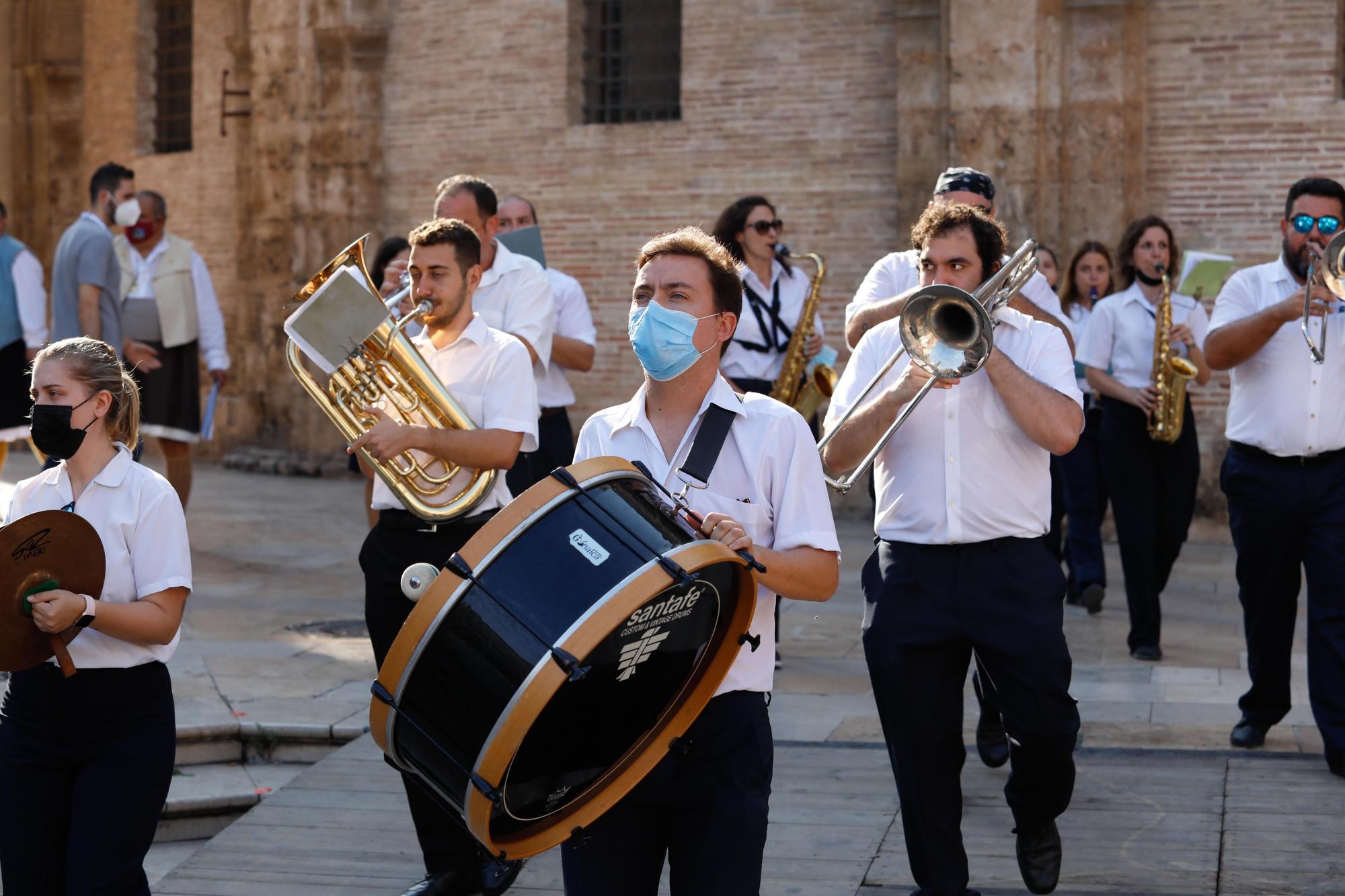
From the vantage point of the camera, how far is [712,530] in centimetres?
299

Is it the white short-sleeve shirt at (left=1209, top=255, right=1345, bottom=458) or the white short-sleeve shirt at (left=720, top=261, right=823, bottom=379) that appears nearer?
the white short-sleeve shirt at (left=1209, top=255, right=1345, bottom=458)

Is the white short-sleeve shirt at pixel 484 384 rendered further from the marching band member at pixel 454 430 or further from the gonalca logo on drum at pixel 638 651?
the gonalca logo on drum at pixel 638 651

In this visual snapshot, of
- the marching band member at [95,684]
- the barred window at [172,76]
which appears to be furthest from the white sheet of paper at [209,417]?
the barred window at [172,76]

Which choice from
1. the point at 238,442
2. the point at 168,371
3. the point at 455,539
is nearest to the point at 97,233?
the point at 168,371

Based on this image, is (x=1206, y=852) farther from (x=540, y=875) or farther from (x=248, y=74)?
(x=248, y=74)

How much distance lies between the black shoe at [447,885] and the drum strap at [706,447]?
1.92 meters

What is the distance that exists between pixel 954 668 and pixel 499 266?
8.33ft

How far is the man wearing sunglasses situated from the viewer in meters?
5.64

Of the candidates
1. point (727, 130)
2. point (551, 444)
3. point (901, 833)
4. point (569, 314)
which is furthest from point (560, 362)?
point (727, 130)

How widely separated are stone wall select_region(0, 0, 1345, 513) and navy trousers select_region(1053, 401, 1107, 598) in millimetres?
2937

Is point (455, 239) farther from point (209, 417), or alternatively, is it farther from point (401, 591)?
point (209, 417)

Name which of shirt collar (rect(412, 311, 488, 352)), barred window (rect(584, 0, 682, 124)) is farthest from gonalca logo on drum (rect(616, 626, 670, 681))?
barred window (rect(584, 0, 682, 124))

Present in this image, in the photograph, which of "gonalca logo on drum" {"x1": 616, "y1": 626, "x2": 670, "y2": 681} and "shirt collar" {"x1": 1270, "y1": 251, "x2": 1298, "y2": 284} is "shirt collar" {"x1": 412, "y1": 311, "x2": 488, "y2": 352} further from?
"shirt collar" {"x1": 1270, "y1": 251, "x2": 1298, "y2": 284}

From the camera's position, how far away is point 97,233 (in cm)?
858
